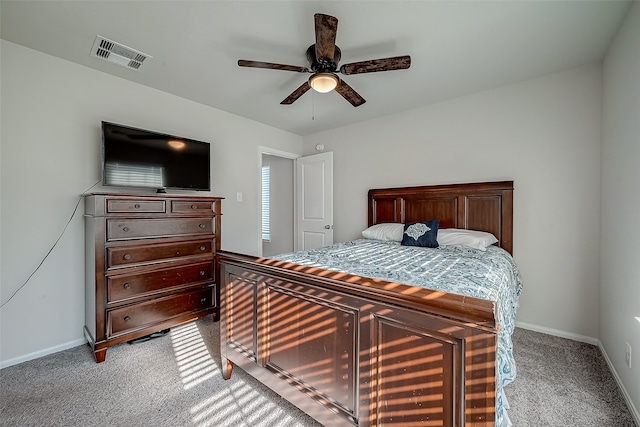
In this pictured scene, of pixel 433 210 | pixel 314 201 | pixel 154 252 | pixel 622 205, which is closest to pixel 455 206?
pixel 433 210

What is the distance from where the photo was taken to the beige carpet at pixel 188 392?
1.53 meters

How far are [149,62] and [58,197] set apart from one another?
141 cm

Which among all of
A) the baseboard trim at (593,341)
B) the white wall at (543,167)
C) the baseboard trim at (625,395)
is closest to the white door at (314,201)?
the white wall at (543,167)

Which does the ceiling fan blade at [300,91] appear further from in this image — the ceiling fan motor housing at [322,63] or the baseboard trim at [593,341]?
the baseboard trim at [593,341]

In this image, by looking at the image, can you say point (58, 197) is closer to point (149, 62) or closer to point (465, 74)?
point (149, 62)

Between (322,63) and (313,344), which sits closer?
(313,344)

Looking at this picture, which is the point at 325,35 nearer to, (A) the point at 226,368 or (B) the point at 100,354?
(A) the point at 226,368

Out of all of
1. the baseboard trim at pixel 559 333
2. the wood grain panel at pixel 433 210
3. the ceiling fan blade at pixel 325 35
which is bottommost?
the baseboard trim at pixel 559 333

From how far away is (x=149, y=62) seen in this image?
91.7 inches

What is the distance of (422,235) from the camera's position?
9.10ft

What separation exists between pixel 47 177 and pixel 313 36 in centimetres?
247

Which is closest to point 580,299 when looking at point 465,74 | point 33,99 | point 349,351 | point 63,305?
point 465,74

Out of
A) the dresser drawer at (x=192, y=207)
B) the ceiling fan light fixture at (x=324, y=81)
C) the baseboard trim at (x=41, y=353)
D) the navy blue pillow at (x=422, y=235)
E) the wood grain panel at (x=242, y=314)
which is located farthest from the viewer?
the navy blue pillow at (x=422, y=235)

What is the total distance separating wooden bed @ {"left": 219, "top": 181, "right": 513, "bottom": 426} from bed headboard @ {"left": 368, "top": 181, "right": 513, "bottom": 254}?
2290 mm
